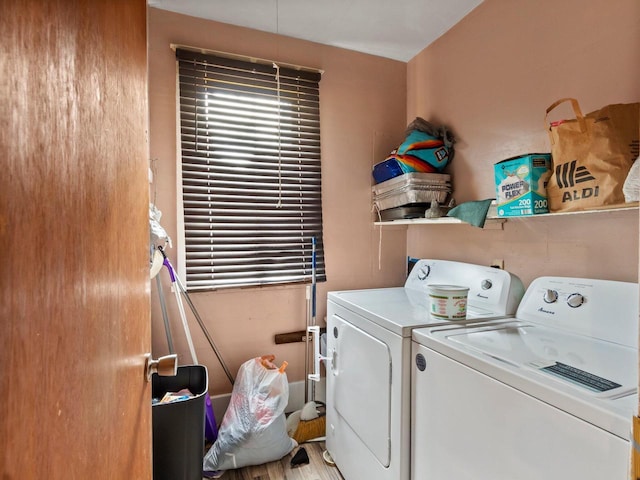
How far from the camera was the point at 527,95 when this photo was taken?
1.67m

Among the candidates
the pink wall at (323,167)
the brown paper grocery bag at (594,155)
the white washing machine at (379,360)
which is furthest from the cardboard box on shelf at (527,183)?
the pink wall at (323,167)

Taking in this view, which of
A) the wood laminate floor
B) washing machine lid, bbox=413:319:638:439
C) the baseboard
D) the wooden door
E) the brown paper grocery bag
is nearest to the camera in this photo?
the wooden door

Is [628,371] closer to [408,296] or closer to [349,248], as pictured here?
[408,296]

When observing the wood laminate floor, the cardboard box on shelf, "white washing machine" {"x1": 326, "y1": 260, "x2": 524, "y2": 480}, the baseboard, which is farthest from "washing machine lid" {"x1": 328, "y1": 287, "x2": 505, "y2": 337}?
the wood laminate floor

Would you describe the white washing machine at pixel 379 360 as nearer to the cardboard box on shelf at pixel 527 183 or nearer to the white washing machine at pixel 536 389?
the white washing machine at pixel 536 389

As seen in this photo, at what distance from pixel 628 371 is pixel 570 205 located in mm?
591

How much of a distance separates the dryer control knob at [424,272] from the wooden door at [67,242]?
178cm

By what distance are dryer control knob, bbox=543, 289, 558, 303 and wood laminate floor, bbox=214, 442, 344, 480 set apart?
4.54ft

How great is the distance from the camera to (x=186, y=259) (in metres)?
2.04

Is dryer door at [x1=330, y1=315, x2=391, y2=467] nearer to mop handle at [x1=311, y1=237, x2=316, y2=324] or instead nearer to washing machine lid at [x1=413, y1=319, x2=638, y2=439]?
washing machine lid at [x1=413, y1=319, x2=638, y2=439]

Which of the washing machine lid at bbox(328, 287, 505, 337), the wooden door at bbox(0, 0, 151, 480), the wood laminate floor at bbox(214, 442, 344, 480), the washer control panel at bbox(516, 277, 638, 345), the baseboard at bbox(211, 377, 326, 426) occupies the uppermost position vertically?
the wooden door at bbox(0, 0, 151, 480)

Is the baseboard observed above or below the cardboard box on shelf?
below

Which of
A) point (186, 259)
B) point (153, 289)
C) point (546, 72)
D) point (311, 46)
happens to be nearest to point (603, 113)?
point (546, 72)

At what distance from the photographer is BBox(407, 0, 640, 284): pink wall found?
132 cm
